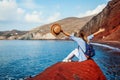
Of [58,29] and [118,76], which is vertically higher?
[58,29]

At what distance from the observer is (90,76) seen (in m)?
11.9

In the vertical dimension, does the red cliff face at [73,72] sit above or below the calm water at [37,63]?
above

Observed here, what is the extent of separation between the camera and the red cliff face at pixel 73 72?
11509 mm

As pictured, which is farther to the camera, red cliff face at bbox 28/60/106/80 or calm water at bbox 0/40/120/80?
calm water at bbox 0/40/120/80

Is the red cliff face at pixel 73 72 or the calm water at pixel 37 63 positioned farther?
the calm water at pixel 37 63

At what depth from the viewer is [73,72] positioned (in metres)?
11.8

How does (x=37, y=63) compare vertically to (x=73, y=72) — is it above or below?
below

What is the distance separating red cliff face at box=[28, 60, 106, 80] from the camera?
1151cm

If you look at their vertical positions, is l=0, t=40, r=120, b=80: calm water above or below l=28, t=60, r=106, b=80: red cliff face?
below

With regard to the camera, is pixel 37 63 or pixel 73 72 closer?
pixel 73 72

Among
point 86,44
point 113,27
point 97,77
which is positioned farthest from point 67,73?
point 113,27

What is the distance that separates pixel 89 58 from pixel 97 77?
5.03 feet

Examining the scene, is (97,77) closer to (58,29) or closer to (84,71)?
(84,71)

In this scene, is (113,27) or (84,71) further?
(113,27)
